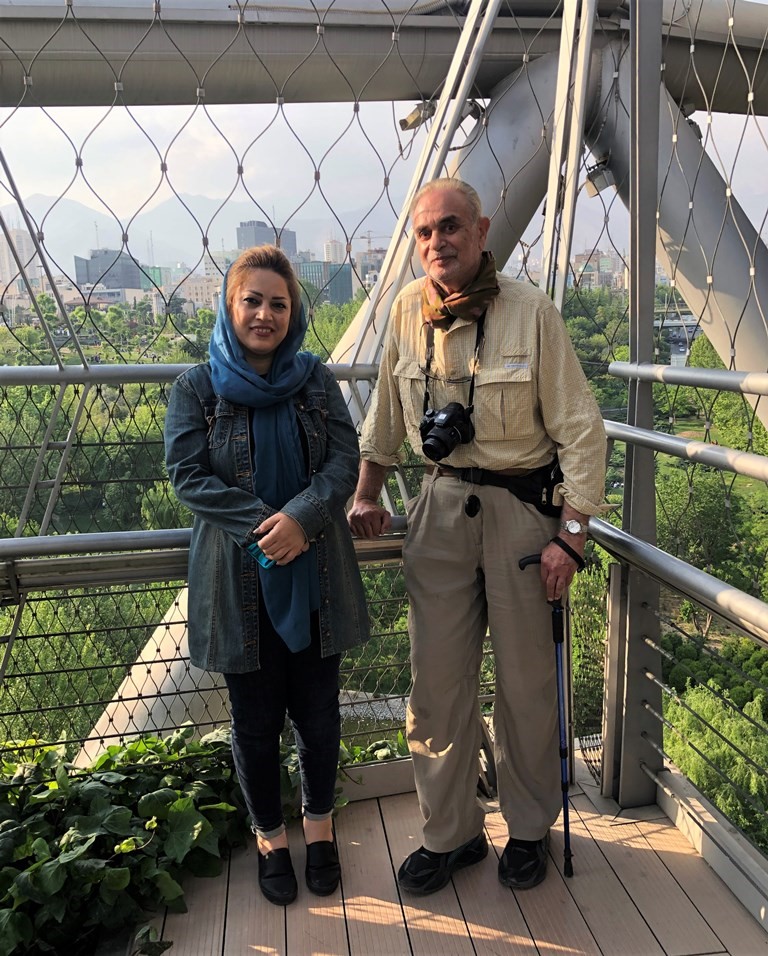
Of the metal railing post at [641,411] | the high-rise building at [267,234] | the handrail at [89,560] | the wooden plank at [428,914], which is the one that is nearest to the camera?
the wooden plank at [428,914]

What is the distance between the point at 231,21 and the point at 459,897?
3.05 metres

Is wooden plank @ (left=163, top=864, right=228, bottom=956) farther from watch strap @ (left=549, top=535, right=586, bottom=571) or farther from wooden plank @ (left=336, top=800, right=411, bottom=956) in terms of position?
watch strap @ (left=549, top=535, right=586, bottom=571)

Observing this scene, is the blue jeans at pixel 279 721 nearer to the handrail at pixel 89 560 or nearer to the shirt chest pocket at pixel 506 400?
the handrail at pixel 89 560

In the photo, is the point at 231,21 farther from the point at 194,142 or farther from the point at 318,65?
the point at 194,142

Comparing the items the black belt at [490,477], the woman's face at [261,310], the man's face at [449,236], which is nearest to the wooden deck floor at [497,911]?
the black belt at [490,477]

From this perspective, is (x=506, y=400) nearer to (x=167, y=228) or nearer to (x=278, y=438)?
(x=278, y=438)

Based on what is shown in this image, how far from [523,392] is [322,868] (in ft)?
4.26

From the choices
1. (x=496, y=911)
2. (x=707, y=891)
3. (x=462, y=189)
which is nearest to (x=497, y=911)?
(x=496, y=911)

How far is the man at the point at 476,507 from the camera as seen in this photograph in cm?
181

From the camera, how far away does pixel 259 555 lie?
1.79m

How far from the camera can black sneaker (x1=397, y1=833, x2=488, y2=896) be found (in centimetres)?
202

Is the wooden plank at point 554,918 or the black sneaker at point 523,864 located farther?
the black sneaker at point 523,864

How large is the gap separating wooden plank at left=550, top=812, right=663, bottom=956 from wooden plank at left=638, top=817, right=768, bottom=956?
154 mm

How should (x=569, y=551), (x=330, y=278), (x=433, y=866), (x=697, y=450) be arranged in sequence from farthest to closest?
(x=330, y=278) < (x=433, y=866) < (x=569, y=551) < (x=697, y=450)
